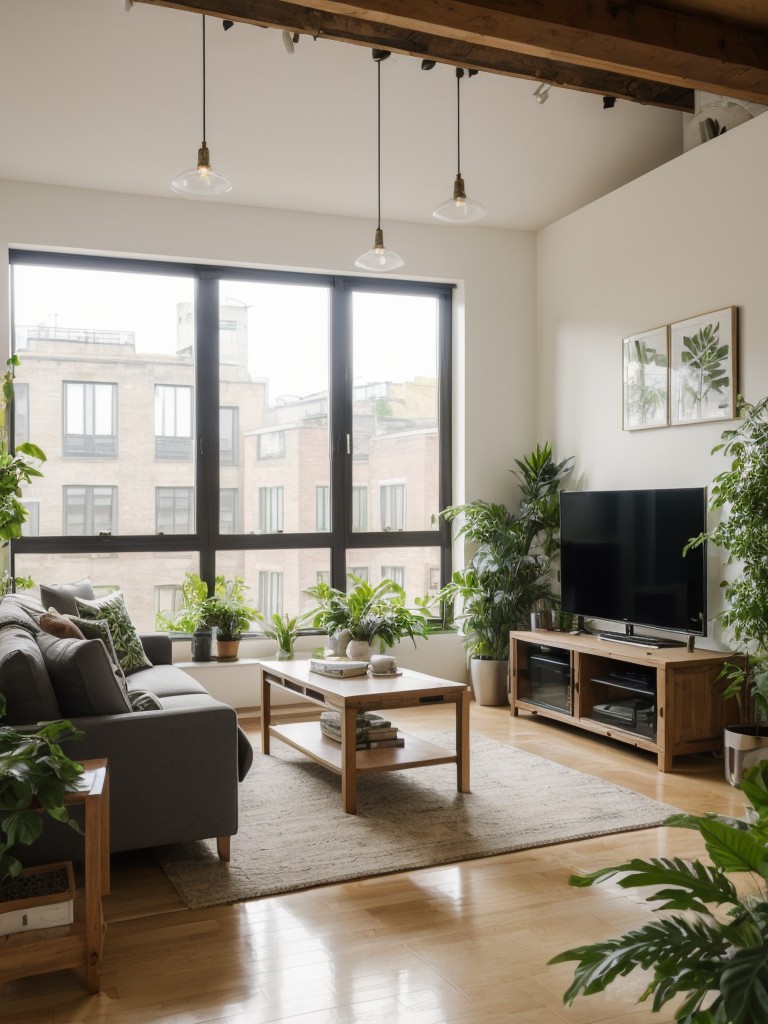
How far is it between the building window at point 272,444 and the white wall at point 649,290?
1869mm

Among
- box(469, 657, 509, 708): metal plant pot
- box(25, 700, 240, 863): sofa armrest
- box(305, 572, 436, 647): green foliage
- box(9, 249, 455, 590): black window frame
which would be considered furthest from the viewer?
box(469, 657, 509, 708): metal plant pot

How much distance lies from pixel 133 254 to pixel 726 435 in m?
3.73

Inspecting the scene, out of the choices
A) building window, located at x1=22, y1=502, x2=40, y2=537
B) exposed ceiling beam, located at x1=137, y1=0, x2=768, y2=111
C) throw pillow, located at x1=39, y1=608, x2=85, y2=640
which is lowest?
throw pillow, located at x1=39, y1=608, x2=85, y2=640

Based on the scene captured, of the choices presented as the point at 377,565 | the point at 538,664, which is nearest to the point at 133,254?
the point at 377,565

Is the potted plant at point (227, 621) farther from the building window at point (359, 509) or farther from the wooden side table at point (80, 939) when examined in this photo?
the wooden side table at point (80, 939)

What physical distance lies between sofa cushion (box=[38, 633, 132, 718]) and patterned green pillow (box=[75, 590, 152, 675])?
147 centimetres

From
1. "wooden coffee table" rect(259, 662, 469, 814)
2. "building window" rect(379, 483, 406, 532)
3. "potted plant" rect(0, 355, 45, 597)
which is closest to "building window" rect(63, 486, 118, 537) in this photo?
"potted plant" rect(0, 355, 45, 597)

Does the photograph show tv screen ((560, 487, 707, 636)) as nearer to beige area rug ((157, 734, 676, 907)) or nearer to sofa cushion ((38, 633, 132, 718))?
beige area rug ((157, 734, 676, 907))

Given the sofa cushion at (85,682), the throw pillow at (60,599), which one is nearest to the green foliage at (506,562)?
the throw pillow at (60,599)

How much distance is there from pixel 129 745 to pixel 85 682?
0.84ft

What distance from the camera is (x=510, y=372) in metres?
6.85

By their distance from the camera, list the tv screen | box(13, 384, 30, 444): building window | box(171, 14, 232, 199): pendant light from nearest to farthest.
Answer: box(171, 14, 232, 199): pendant light
the tv screen
box(13, 384, 30, 444): building window

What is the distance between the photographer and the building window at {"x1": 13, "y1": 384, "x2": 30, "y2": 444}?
586cm

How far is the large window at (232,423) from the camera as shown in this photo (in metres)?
5.98
